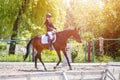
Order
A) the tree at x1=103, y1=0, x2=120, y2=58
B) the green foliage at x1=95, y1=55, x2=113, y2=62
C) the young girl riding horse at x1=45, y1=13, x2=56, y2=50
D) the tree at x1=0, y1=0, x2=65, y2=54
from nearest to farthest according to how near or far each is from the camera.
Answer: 1. the young girl riding horse at x1=45, y1=13, x2=56, y2=50
2. the green foliage at x1=95, y1=55, x2=113, y2=62
3. the tree at x1=0, y1=0, x2=65, y2=54
4. the tree at x1=103, y1=0, x2=120, y2=58

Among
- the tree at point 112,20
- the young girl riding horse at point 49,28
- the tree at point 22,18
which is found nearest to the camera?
the young girl riding horse at point 49,28

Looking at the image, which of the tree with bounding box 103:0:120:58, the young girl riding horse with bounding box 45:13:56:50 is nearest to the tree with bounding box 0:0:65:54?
the tree with bounding box 103:0:120:58

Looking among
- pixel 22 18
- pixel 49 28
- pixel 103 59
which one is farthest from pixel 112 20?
pixel 49 28

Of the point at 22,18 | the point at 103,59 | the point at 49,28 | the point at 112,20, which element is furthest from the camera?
the point at 112,20

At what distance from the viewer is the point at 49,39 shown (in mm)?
17484

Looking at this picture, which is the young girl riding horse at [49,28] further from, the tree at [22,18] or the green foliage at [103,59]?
the tree at [22,18]

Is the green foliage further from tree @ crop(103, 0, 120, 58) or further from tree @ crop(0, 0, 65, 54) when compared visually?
tree @ crop(0, 0, 65, 54)

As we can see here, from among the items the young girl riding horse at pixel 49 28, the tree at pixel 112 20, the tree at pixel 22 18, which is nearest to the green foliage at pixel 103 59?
the tree at pixel 112 20

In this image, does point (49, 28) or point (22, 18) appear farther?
point (22, 18)

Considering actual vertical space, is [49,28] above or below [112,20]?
below

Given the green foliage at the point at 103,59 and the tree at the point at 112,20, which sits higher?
the tree at the point at 112,20

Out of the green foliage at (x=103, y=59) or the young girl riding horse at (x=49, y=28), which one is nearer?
the young girl riding horse at (x=49, y=28)

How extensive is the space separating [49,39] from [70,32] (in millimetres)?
1004

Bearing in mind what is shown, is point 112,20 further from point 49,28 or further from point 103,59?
point 49,28
